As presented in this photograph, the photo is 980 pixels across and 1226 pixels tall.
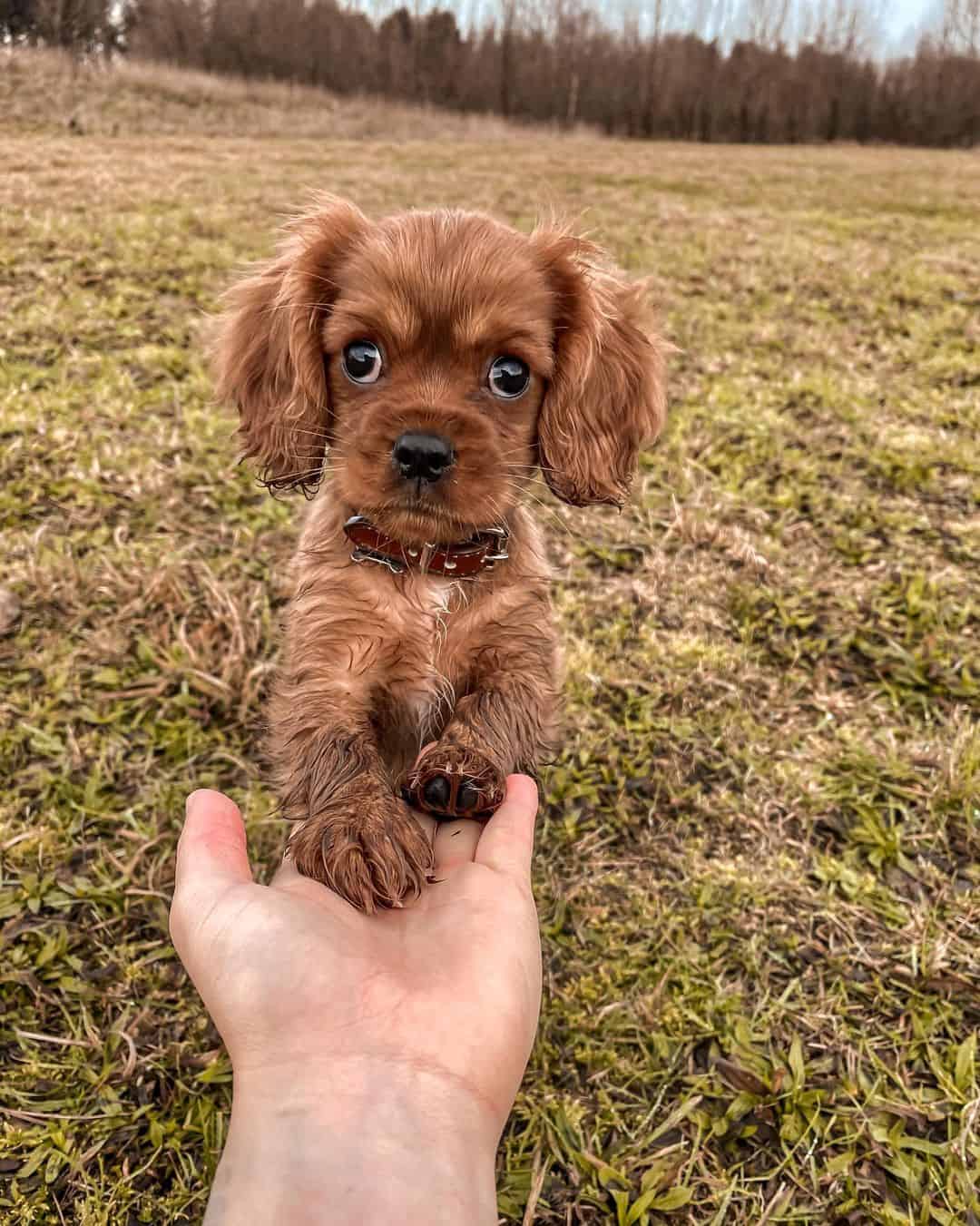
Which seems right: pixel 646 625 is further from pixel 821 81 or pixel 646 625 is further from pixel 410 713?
pixel 821 81

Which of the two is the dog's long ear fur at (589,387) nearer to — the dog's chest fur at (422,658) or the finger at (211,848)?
the dog's chest fur at (422,658)

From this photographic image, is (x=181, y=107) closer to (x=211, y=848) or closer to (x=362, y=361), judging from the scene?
(x=362, y=361)

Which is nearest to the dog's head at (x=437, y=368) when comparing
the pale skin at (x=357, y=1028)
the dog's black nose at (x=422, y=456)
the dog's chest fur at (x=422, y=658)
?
the dog's black nose at (x=422, y=456)

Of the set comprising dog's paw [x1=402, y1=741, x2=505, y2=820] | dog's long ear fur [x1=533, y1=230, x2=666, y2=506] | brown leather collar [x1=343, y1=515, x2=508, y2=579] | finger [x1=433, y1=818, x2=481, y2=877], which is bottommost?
finger [x1=433, y1=818, x2=481, y2=877]

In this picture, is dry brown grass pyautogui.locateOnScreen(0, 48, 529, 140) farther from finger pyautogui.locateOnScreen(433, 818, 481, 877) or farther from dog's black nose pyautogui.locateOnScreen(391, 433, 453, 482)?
finger pyautogui.locateOnScreen(433, 818, 481, 877)

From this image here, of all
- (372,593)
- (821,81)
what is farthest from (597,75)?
(372,593)

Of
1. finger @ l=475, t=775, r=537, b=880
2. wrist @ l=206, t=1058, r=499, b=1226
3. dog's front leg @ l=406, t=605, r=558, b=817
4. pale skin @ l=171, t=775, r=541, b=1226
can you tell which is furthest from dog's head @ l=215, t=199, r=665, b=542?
wrist @ l=206, t=1058, r=499, b=1226

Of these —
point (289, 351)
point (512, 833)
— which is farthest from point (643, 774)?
point (289, 351)

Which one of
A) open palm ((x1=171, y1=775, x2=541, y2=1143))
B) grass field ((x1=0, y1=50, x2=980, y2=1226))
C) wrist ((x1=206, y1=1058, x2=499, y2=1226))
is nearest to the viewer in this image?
wrist ((x1=206, y1=1058, x2=499, y2=1226))
